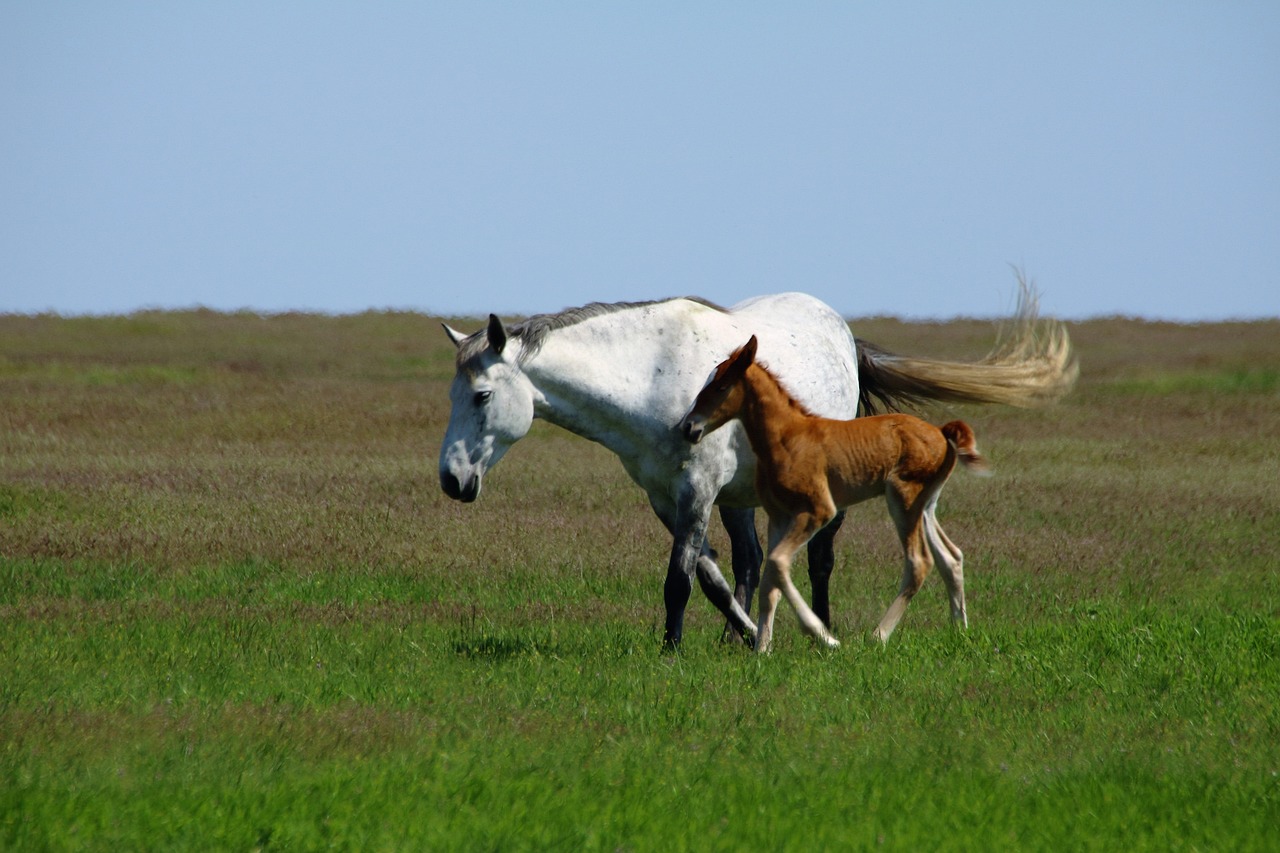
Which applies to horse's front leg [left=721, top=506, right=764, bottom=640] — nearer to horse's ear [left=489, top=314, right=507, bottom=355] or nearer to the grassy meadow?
the grassy meadow

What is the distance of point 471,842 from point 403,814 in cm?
35

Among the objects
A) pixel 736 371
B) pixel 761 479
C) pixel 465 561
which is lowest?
pixel 465 561

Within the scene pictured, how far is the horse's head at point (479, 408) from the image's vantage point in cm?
748

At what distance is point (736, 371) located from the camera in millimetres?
7445

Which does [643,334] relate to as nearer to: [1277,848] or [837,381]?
[837,381]

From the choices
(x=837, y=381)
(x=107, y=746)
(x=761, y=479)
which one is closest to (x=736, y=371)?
(x=761, y=479)

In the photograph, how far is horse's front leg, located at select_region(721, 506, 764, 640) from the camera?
8.63 metres

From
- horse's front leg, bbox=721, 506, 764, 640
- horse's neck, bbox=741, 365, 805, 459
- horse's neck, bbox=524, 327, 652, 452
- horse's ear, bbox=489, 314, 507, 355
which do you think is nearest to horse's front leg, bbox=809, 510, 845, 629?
horse's front leg, bbox=721, 506, 764, 640

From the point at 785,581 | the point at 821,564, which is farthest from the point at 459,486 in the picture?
the point at 821,564

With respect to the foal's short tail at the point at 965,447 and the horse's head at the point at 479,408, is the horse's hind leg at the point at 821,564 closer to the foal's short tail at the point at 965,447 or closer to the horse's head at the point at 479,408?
the foal's short tail at the point at 965,447

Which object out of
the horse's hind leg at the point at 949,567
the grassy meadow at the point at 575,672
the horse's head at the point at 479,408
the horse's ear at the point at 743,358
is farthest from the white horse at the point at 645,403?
the horse's hind leg at the point at 949,567

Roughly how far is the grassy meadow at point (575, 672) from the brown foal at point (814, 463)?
411 millimetres

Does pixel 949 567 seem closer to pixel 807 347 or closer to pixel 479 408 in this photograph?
pixel 807 347

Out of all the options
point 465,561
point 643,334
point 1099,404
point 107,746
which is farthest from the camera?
point 1099,404
